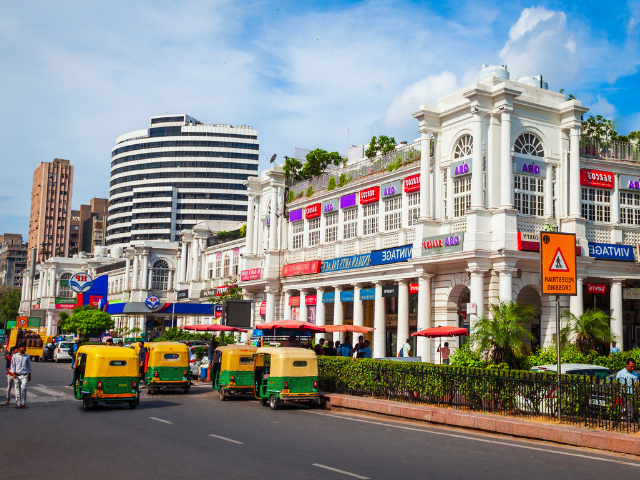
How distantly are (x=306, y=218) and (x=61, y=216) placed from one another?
132724 millimetres

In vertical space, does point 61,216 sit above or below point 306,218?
above

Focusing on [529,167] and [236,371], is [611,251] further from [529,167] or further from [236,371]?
[236,371]

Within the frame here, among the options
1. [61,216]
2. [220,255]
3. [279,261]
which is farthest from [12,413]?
[61,216]

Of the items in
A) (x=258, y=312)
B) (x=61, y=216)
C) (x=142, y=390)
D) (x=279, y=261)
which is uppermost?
(x=61, y=216)

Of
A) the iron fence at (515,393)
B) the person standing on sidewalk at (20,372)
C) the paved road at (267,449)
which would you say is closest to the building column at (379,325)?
the iron fence at (515,393)

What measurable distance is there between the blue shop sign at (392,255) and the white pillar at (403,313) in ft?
4.21

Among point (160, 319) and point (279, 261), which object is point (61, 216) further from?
point (279, 261)

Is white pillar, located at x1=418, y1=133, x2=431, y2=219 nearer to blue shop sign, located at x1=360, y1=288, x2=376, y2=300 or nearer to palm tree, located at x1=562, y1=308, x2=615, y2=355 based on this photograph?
blue shop sign, located at x1=360, y1=288, x2=376, y2=300

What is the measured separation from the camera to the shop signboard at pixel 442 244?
97.3 feet

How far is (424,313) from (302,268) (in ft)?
42.8

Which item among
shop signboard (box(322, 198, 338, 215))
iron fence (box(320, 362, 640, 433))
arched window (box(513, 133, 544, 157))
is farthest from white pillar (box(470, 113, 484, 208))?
shop signboard (box(322, 198, 338, 215))

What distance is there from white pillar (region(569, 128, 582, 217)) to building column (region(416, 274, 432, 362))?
23.7 feet

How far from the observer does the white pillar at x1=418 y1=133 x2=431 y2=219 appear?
105 feet

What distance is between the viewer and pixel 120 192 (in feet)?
442
